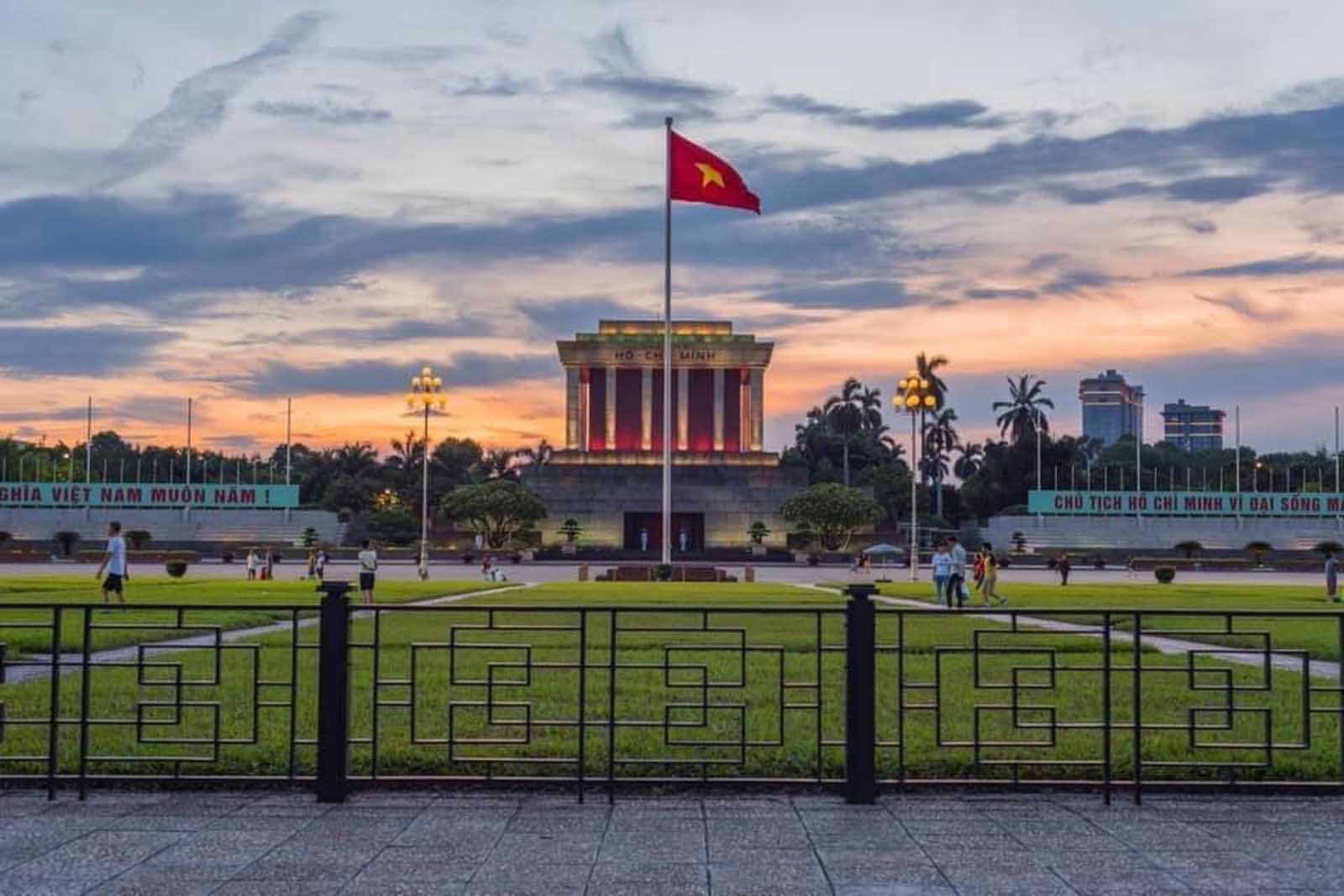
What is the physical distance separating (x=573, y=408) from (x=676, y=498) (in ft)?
50.6

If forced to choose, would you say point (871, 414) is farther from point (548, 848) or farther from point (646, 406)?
point (548, 848)

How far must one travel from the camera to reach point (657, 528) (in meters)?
89.9

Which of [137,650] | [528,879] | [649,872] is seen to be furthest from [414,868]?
[137,650]

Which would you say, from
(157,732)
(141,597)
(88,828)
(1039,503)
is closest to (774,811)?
(88,828)

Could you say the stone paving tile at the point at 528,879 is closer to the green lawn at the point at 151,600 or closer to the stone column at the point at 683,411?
the green lawn at the point at 151,600

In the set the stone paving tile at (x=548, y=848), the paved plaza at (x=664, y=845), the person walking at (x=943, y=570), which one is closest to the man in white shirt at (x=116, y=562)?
the person walking at (x=943, y=570)

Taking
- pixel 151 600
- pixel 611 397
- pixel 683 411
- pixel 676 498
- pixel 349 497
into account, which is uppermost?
pixel 611 397

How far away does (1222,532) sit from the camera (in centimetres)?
9175

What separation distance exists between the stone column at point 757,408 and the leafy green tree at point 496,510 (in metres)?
22.8

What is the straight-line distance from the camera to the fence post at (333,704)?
322 inches

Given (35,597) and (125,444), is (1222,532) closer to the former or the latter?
(35,597)

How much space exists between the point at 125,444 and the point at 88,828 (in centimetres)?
12780

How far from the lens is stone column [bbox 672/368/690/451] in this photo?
3932 inches

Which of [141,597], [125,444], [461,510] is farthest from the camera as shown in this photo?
[125,444]
